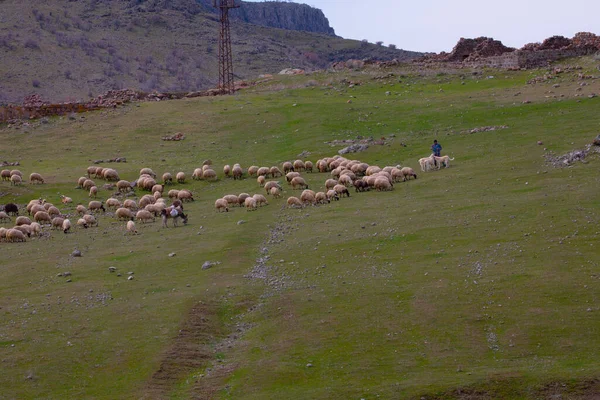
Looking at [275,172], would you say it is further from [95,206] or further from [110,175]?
[95,206]

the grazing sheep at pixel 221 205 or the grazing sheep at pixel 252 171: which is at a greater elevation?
the grazing sheep at pixel 252 171

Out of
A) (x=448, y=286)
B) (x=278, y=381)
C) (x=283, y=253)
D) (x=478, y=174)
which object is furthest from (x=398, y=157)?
(x=278, y=381)

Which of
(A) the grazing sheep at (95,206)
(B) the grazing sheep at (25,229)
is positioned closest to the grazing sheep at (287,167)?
(A) the grazing sheep at (95,206)

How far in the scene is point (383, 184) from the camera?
1245 inches

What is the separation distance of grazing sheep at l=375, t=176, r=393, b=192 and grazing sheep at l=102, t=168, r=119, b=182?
13.7m

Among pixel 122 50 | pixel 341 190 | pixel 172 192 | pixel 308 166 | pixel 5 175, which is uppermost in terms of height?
pixel 122 50

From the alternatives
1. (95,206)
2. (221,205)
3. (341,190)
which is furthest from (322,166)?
(95,206)

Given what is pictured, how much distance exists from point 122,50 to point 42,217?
80.9m

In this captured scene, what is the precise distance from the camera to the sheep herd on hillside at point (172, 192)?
30.9 meters

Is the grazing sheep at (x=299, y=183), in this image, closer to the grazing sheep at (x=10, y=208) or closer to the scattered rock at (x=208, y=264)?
the grazing sheep at (x=10, y=208)

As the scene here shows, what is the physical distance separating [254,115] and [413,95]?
9738 mm

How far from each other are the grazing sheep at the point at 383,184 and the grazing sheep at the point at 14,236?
1257 centimetres

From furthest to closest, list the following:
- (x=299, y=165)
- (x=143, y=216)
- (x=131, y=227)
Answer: (x=299, y=165) → (x=143, y=216) → (x=131, y=227)

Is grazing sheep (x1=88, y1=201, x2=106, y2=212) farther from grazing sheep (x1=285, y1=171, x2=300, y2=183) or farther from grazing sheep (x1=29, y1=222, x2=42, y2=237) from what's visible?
grazing sheep (x1=285, y1=171, x2=300, y2=183)
